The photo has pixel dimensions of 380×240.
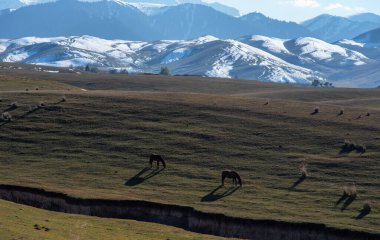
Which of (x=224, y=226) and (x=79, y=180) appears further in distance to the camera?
(x=79, y=180)

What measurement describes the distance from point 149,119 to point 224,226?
1095 inches

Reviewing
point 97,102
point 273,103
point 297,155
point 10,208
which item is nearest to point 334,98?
point 273,103

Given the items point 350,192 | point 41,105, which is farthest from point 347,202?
point 41,105

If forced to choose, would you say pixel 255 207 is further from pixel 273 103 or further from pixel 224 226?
pixel 273 103

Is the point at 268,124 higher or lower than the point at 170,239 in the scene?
higher

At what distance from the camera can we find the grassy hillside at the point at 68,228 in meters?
35.1

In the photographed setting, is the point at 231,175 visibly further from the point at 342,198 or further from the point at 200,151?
the point at 200,151

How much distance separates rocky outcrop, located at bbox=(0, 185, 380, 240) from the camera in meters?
43.1

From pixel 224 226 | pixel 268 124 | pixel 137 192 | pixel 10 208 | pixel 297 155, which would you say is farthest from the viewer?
pixel 268 124

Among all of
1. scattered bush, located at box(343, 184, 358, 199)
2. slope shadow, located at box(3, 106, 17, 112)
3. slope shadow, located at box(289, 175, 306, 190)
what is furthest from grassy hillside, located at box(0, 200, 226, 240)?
slope shadow, located at box(3, 106, 17, 112)

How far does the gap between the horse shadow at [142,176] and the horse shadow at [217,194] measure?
19.6ft

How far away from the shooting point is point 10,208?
42062mm

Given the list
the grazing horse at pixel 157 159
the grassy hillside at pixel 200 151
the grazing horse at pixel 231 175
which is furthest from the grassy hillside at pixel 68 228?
the grazing horse at pixel 157 159

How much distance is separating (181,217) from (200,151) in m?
14.5
